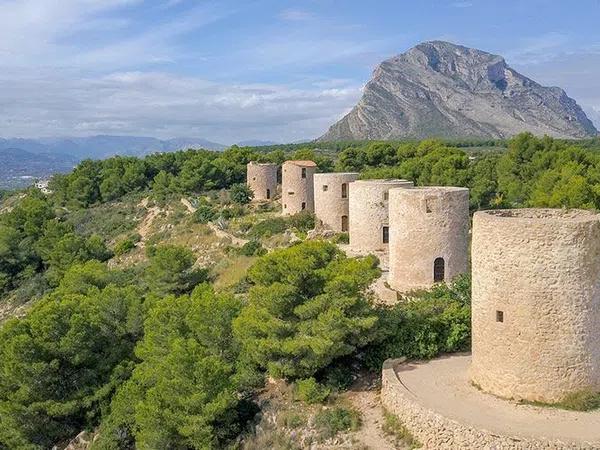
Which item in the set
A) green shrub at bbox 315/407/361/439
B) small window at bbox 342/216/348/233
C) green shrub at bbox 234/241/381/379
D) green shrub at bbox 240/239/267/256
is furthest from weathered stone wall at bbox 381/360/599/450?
small window at bbox 342/216/348/233

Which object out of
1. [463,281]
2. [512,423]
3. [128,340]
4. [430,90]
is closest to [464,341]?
[463,281]

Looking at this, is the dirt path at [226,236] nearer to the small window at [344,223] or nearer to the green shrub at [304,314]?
the small window at [344,223]

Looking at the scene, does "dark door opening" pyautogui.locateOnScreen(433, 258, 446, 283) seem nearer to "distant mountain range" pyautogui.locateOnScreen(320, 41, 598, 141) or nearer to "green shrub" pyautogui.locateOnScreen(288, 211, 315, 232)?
"green shrub" pyautogui.locateOnScreen(288, 211, 315, 232)

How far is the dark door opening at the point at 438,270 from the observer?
63.8ft

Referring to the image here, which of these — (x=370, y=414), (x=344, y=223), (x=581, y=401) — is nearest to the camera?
(x=581, y=401)

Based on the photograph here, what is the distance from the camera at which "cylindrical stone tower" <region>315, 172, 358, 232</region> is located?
102 feet

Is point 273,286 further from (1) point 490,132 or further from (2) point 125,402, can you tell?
(1) point 490,132

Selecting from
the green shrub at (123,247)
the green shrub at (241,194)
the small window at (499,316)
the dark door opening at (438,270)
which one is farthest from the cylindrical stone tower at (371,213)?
the green shrub at (123,247)

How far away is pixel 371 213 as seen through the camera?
24.7 m

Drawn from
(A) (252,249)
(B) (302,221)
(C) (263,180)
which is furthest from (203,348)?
(C) (263,180)

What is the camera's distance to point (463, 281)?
18031 mm

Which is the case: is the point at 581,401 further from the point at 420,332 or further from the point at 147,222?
the point at 147,222

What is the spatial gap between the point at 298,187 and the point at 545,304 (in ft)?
81.3

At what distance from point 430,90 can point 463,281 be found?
178m
